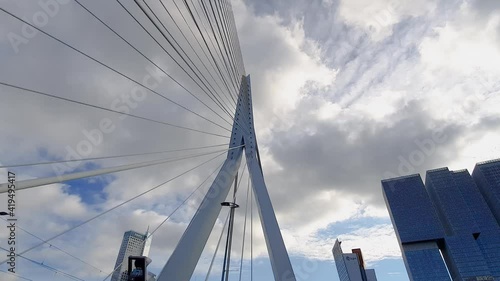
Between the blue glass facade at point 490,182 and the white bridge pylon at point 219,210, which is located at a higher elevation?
the blue glass facade at point 490,182

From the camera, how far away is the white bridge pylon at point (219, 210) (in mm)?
7199

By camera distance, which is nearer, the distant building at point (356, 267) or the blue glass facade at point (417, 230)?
the distant building at point (356, 267)

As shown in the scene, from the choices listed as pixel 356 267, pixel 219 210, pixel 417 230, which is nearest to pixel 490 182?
pixel 417 230

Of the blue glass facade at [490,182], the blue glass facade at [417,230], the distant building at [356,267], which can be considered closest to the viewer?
the distant building at [356,267]

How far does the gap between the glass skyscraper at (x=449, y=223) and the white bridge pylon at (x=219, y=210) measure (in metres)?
84.8

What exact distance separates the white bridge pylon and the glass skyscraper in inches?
3337

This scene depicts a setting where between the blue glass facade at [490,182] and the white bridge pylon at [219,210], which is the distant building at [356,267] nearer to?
the blue glass facade at [490,182]

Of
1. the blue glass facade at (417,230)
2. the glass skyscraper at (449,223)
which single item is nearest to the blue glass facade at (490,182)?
the glass skyscraper at (449,223)

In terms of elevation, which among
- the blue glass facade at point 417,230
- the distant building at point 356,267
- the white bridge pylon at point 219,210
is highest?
the blue glass facade at point 417,230

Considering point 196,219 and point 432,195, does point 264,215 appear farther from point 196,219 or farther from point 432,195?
point 432,195

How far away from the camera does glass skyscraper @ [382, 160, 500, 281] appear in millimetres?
73688

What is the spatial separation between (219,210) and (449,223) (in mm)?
90661

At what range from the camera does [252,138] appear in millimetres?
10648

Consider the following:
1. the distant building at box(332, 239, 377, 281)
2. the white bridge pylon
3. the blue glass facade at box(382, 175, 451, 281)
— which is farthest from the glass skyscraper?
the white bridge pylon
